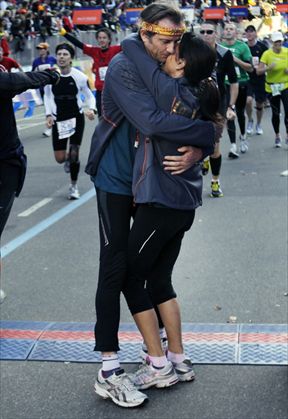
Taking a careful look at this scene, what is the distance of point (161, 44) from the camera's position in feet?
12.6

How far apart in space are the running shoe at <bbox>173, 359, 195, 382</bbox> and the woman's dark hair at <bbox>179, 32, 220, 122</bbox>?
A: 1331 millimetres

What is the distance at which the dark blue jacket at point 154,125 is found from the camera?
3.76 metres

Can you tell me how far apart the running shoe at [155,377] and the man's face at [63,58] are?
237 inches

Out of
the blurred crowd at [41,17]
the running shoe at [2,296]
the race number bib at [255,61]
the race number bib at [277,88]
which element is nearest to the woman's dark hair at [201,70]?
the running shoe at [2,296]

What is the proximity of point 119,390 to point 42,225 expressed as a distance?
177 inches

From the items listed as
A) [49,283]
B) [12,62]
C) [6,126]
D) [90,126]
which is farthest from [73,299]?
[90,126]

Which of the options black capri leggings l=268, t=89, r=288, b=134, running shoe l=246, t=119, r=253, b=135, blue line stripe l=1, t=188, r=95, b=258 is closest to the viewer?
blue line stripe l=1, t=188, r=95, b=258

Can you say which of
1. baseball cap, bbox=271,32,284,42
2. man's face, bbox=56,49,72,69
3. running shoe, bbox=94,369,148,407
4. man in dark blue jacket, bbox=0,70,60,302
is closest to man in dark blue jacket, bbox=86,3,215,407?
running shoe, bbox=94,369,148,407

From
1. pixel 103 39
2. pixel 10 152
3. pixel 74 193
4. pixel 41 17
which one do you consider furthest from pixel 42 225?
pixel 41 17

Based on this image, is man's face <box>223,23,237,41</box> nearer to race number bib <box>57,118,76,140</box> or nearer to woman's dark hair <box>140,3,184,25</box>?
race number bib <box>57,118,76,140</box>

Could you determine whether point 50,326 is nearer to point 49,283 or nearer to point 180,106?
point 49,283

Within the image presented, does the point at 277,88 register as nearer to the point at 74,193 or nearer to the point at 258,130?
the point at 258,130

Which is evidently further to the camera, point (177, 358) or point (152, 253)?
point (177, 358)

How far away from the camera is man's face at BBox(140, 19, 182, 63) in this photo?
3824mm
